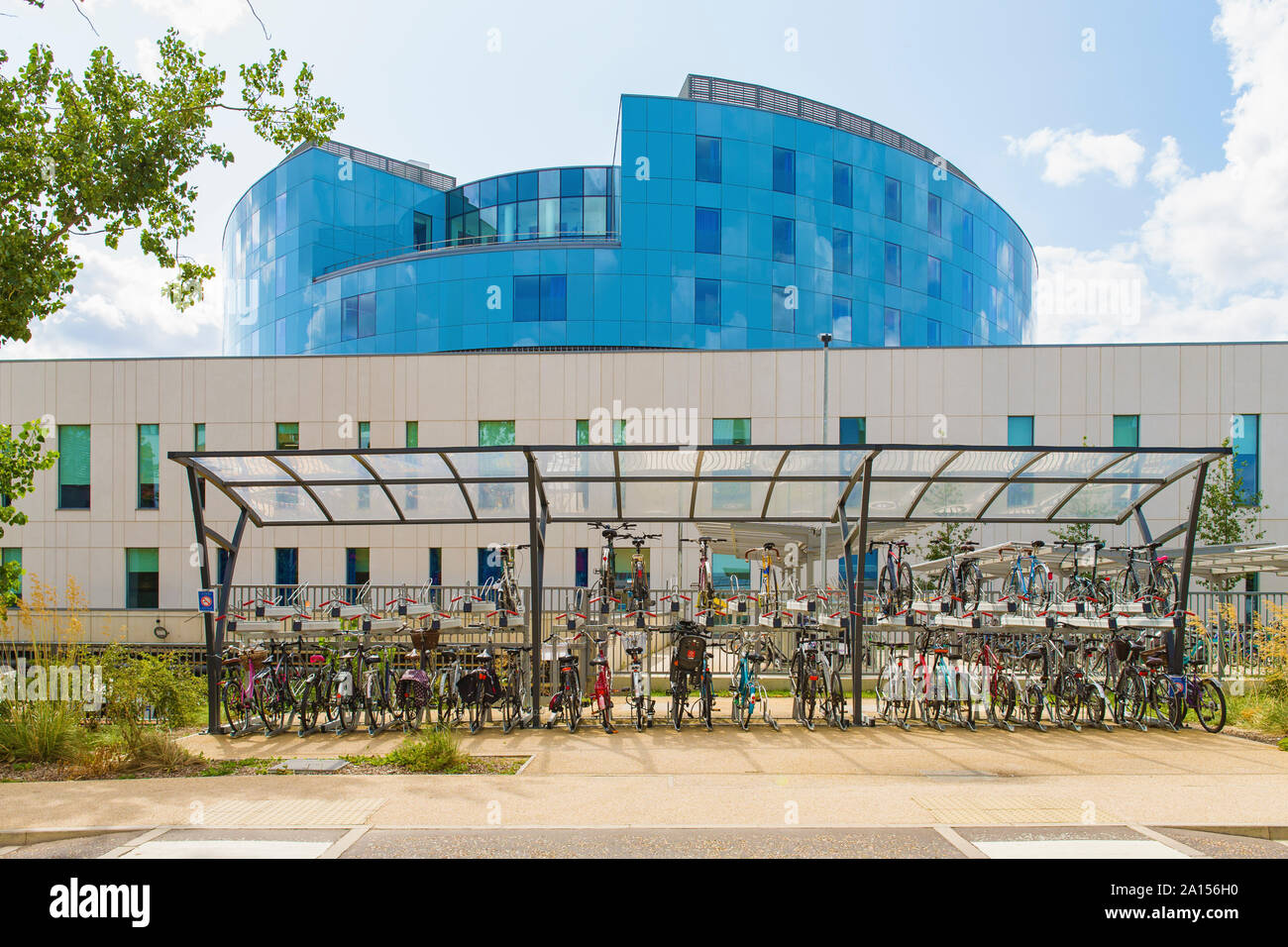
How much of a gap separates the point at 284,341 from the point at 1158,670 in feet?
146

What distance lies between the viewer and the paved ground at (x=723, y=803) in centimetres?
634

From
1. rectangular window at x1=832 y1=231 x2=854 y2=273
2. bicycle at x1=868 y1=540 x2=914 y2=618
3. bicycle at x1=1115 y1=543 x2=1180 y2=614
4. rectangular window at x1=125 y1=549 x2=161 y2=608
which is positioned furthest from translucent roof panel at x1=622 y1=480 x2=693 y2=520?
rectangular window at x1=832 y1=231 x2=854 y2=273

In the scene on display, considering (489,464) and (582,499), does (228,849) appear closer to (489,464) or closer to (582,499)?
(489,464)

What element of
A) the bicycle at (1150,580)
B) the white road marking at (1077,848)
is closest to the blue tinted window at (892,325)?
the bicycle at (1150,580)

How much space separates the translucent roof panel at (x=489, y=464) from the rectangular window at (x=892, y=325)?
3300 cm

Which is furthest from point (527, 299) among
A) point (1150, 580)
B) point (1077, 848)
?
point (1077, 848)

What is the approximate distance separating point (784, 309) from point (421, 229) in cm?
2039

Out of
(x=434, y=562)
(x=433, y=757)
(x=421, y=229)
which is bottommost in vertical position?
(x=433, y=757)

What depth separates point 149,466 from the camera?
29.3m

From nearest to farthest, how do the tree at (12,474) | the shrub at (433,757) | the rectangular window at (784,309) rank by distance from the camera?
1. the shrub at (433,757)
2. the tree at (12,474)
3. the rectangular window at (784,309)

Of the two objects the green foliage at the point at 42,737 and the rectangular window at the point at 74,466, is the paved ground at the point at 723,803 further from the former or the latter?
the rectangular window at the point at 74,466

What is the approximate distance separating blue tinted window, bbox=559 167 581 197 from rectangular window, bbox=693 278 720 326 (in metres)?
8.34

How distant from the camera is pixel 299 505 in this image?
14.1 m
